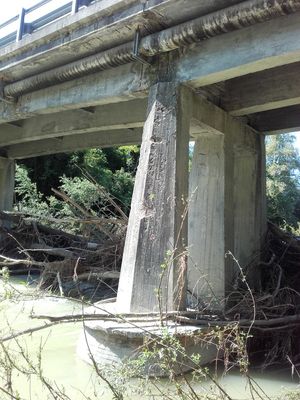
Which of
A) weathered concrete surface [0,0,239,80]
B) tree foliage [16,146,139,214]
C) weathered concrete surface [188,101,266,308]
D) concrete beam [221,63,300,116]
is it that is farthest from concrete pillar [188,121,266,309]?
tree foliage [16,146,139,214]

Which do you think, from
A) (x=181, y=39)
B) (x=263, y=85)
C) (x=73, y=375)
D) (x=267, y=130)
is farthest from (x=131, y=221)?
(x=267, y=130)

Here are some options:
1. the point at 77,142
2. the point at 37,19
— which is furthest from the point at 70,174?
the point at 37,19

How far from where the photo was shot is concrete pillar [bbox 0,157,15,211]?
15.2m

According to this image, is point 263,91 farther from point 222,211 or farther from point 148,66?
point 222,211

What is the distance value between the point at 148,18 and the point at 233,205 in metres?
3.16

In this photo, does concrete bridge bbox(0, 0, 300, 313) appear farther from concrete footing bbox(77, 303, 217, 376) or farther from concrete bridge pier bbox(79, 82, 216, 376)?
concrete footing bbox(77, 303, 217, 376)

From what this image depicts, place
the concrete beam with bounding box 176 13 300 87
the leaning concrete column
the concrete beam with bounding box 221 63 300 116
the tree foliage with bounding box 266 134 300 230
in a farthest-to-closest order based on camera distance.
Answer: the tree foliage with bounding box 266 134 300 230 → the concrete beam with bounding box 221 63 300 116 → the leaning concrete column → the concrete beam with bounding box 176 13 300 87

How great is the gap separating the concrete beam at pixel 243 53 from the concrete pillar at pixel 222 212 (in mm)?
1271

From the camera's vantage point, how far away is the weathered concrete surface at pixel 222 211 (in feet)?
23.2

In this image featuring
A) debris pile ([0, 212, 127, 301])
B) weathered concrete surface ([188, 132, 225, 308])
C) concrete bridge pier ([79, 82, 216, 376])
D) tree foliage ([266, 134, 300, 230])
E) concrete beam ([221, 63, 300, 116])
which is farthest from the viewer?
tree foliage ([266, 134, 300, 230])

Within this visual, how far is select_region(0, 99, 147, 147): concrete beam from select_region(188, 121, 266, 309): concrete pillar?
5.85 ft

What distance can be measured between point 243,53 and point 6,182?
36.5ft

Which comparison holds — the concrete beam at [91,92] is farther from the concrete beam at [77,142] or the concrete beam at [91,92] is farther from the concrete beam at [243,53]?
the concrete beam at [77,142]

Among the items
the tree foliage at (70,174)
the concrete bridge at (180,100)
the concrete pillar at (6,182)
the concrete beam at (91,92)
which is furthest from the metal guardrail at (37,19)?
the tree foliage at (70,174)
